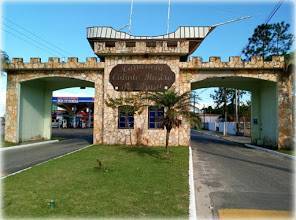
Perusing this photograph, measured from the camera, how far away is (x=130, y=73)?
61.8 ft

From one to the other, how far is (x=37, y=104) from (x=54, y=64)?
14.3ft

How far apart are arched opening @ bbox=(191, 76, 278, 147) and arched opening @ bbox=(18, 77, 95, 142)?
31.4 ft

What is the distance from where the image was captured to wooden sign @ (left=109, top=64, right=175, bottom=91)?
18578 millimetres

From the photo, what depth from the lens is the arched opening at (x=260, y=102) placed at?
19188mm

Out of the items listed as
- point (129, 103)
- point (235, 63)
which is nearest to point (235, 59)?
point (235, 63)

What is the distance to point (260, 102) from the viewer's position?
21.8 meters

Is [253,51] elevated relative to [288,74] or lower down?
→ elevated

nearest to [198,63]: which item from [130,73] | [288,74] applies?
[130,73]

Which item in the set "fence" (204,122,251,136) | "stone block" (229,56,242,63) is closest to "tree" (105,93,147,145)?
"stone block" (229,56,242,63)

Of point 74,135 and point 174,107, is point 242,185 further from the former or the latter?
point 74,135

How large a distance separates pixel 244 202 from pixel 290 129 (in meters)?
13.0

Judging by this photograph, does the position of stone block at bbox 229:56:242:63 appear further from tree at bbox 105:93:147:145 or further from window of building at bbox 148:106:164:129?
tree at bbox 105:93:147:145

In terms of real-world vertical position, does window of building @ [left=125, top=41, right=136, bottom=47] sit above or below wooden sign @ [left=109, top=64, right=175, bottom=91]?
above

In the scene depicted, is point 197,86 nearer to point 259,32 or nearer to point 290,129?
point 290,129
